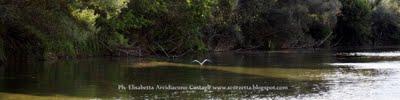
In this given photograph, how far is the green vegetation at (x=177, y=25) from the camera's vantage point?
38562mm

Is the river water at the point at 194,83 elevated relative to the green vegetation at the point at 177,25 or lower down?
lower down

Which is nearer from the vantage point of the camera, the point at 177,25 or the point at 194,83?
the point at 194,83

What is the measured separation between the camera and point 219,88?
28.1 metres

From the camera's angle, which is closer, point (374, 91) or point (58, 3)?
point (374, 91)

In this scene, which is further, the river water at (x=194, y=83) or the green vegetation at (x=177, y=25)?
the green vegetation at (x=177, y=25)

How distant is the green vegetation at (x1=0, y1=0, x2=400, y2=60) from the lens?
38562 mm

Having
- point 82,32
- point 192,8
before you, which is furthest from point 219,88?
point 192,8

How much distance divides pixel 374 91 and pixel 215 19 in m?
45.8

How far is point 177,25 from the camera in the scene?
64625 mm

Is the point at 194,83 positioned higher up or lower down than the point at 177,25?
lower down

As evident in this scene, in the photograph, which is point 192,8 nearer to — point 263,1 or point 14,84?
point 263,1

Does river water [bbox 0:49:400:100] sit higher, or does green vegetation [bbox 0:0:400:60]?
green vegetation [bbox 0:0:400:60]

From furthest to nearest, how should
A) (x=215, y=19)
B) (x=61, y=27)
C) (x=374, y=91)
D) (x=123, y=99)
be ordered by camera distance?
(x=215, y=19) < (x=61, y=27) < (x=374, y=91) < (x=123, y=99)

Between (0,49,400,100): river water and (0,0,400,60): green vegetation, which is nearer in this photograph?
(0,49,400,100): river water
